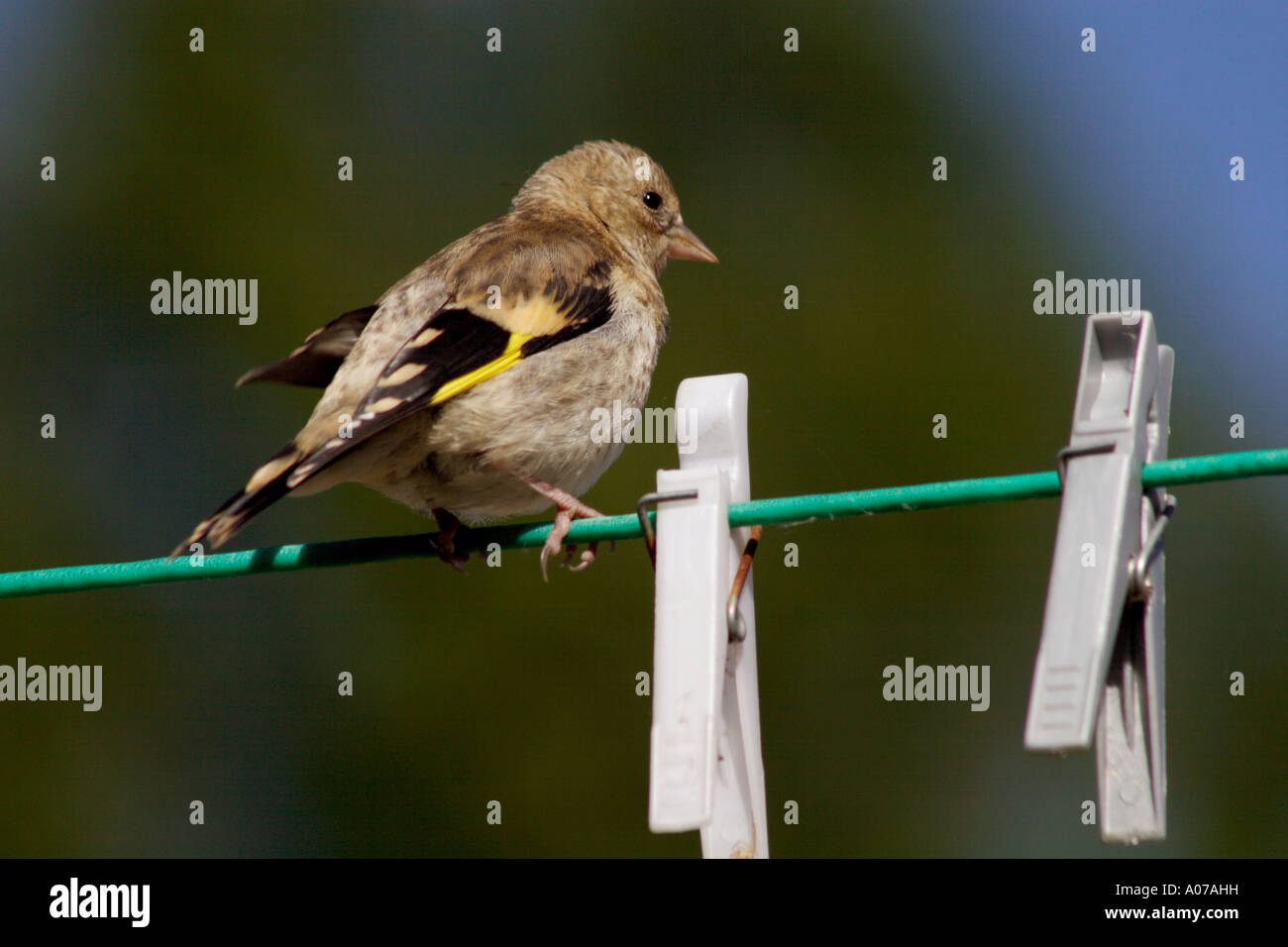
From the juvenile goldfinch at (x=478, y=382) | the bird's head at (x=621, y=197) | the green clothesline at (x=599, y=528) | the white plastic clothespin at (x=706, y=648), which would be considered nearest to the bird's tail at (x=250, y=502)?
the juvenile goldfinch at (x=478, y=382)

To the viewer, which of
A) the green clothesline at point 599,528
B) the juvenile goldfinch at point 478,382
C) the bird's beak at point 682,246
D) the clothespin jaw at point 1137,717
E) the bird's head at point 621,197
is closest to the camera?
the clothespin jaw at point 1137,717

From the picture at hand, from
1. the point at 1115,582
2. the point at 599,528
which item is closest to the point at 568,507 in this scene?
the point at 599,528

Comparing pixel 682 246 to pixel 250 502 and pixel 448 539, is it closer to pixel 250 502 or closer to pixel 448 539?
pixel 448 539

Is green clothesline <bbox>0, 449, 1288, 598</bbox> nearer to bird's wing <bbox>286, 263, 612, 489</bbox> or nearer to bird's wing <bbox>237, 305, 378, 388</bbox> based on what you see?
bird's wing <bbox>286, 263, 612, 489</bbox>

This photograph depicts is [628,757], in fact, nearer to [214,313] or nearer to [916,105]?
[214,313]

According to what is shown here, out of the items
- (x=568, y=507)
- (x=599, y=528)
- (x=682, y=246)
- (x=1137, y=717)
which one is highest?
(x=682, y=246)

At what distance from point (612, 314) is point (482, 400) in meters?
0.84

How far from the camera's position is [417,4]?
1425 centimetres

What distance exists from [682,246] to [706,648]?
185 inches

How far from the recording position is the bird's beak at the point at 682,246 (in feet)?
24.7

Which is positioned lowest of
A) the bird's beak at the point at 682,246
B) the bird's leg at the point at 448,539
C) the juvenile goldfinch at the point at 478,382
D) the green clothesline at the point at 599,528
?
the green clothesline at the point at 599,528

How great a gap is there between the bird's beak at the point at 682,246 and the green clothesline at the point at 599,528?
252 centimetres

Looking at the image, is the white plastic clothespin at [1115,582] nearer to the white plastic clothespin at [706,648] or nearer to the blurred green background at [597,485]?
the white plastic clothespin at [706,648]

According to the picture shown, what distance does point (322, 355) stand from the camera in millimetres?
6199
